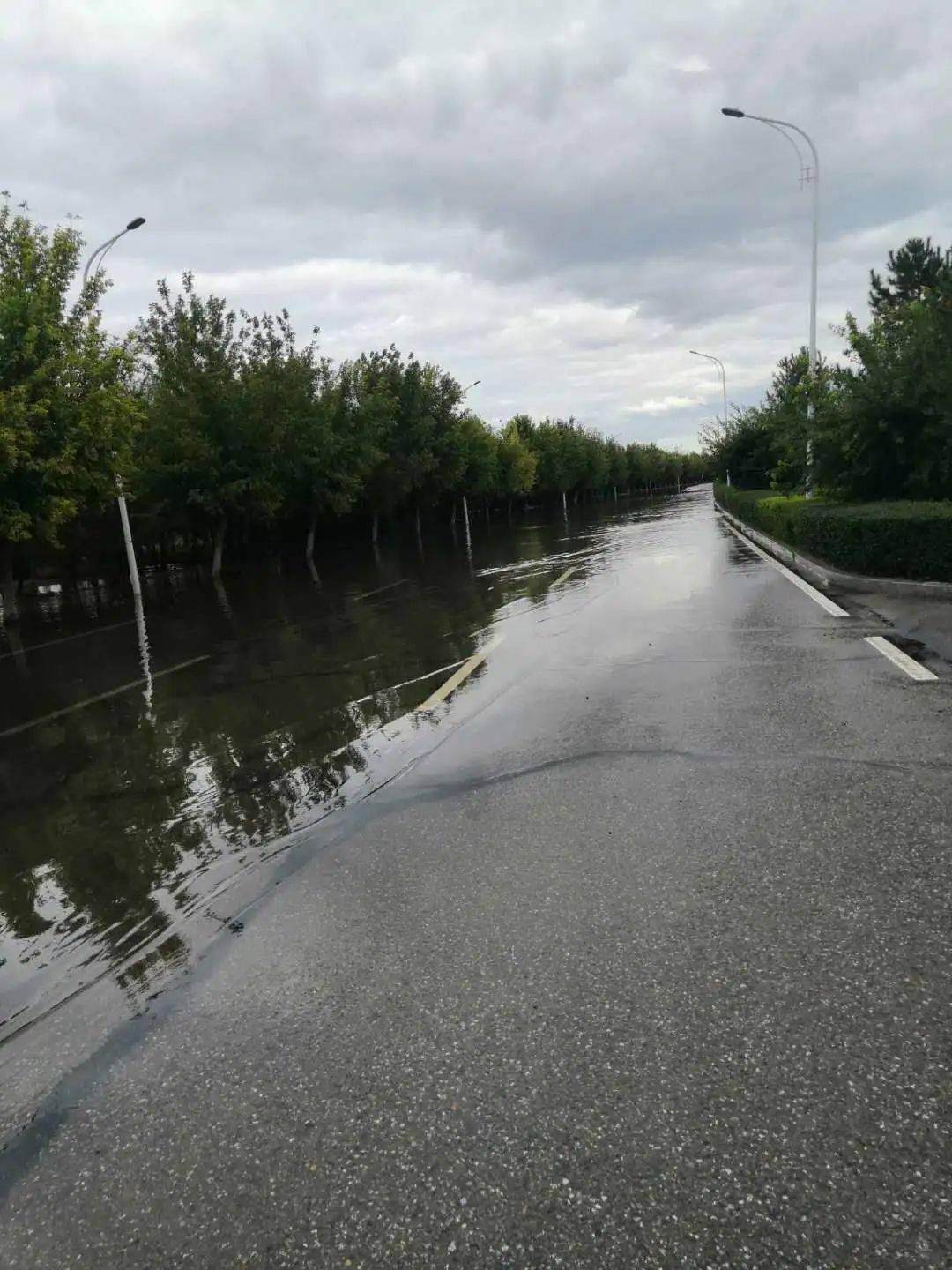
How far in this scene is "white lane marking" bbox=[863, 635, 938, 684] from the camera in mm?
7204

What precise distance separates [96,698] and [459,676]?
4.19 meters

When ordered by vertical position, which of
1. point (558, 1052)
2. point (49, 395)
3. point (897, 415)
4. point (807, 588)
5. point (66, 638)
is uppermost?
point (49, 395)

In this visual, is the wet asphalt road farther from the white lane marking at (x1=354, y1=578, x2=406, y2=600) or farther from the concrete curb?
the white lane marking at (x1=354, y1=578, x2=406, y2=600)

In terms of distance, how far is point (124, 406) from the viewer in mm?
19859

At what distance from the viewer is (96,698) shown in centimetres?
1005

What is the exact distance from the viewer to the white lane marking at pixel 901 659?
23.6 feet

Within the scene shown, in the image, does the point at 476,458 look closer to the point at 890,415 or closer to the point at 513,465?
the point at 513,465

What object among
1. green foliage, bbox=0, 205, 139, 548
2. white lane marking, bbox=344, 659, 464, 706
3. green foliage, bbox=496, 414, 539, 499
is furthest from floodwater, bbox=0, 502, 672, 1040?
green foliage, bbox=496, 414, 539, 499

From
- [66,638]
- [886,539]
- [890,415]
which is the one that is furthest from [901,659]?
[66,638]

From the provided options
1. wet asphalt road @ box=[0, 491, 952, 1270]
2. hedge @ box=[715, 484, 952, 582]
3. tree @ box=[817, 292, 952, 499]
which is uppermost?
tree @ box=[817, 292, 952, 499]

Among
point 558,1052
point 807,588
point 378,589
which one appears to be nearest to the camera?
point 558,1052

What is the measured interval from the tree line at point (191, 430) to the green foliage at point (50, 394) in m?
0.04

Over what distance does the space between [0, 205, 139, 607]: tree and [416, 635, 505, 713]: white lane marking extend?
10799mm

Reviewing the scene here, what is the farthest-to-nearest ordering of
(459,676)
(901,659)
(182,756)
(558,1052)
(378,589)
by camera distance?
1. (378,589)
2. (459,676)
3. (901,659)
4. (182,756)
5. (558,1052)
